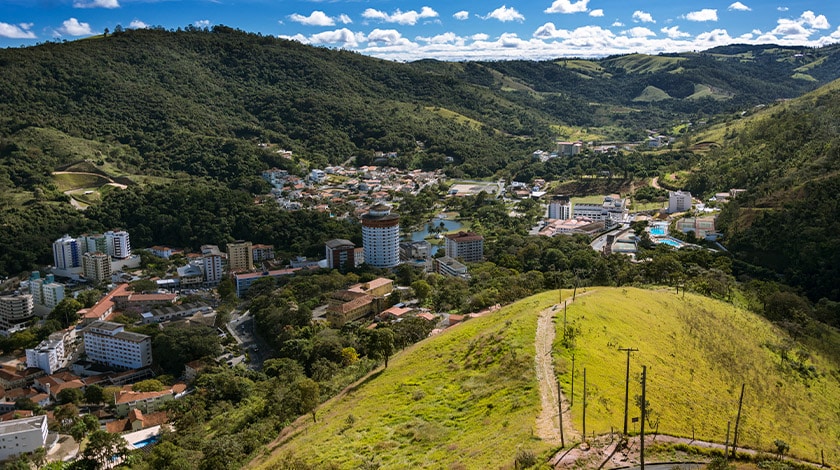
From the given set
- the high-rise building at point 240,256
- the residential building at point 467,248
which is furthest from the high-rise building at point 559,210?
the high-rise building at point 240,256

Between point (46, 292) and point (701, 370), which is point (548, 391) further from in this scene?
point (46, 292)

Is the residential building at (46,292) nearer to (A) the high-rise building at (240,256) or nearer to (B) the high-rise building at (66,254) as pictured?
(B) the high-rise building at (66,254)

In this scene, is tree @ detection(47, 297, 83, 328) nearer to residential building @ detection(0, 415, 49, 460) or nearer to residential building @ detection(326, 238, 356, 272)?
residential building @ detection(0, 415, 49, 460)

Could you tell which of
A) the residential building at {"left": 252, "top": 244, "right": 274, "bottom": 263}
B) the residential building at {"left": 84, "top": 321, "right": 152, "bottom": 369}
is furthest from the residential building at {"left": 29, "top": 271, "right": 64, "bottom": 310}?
the residential building at {"left": 252, "top": 244, "right": 274, "bottom": 263}

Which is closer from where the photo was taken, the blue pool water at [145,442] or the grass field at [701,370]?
the grass field at [701,370]

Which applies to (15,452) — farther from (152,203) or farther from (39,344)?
(152,203)

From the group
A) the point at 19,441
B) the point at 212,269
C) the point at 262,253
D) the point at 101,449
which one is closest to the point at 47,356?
the point at 19,441
